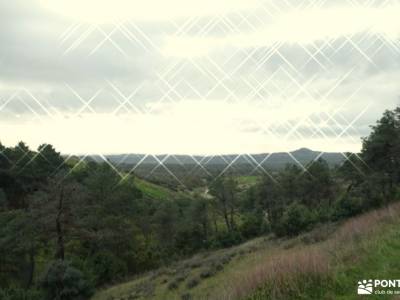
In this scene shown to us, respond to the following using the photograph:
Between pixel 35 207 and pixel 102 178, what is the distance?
19592mm

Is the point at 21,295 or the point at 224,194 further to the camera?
the point at 224,194

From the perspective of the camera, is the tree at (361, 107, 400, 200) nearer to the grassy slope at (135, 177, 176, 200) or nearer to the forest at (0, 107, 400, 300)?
the forest at (0, 107, 400, 300)

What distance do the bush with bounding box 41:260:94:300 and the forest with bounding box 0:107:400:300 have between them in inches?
2.4

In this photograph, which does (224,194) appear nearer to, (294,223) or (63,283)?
(294,223)

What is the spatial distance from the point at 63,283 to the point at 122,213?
37578mm

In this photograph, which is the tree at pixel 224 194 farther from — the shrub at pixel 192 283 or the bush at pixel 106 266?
the shrub at pixel 192 283

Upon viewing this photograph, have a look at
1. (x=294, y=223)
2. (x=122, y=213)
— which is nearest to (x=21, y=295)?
(x=294, y=223)

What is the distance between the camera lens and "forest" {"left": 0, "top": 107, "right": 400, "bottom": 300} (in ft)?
138

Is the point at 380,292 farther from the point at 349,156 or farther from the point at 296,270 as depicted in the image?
the point at 349,156

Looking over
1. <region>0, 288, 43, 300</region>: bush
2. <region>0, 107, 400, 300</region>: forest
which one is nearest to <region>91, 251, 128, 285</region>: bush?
<region>0, 107, 400, 300</region>: forest

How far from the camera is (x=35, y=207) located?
4428cm

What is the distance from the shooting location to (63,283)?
2730 centimetres

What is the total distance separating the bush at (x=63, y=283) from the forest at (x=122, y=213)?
0.20ft

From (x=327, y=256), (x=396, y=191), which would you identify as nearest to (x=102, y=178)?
(x=396, y=191)
